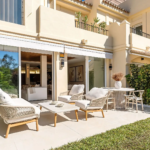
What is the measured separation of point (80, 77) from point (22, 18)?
8.13 metres

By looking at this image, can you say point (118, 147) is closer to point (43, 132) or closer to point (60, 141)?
point (60, 141)

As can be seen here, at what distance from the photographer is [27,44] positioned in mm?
6379

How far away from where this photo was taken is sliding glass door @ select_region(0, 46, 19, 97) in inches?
237

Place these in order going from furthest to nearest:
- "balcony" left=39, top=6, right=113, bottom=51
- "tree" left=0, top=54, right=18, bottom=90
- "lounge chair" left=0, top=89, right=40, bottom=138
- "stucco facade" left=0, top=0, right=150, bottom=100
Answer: "balcony" left=39, top=6, right=113, bottom=51 < "stucco facade" left=0, top=0, right=150, bottom=100 < "tree" left=0, top=54, right=18, bottom=90 < "lounge chair" left=0, top=89, right=40, bottom=138

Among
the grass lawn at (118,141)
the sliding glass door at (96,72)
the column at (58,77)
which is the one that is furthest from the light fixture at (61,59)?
the grass lawn at (118,141)

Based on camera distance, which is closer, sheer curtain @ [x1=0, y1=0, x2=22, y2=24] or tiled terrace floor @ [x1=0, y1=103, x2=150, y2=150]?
tiled terrace floor @ [x1=0, y1=103, x2=150, y2=150]

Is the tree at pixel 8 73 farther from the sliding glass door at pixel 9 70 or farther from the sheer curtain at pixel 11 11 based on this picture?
the sheer curtain at pixel 11 11

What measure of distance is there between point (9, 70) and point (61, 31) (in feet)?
11.6

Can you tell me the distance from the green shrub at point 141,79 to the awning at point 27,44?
476 centimetres

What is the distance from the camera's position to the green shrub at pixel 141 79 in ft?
24.5

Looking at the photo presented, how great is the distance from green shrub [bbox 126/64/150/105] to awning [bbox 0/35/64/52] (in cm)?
476

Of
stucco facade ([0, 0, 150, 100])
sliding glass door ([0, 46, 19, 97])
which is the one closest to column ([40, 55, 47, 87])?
stucco facade ([0, 0, 150, 100])

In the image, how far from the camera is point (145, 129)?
397 cm

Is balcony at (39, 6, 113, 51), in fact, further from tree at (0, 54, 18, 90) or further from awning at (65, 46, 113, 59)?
tree at (0, 54, 18, 90)
